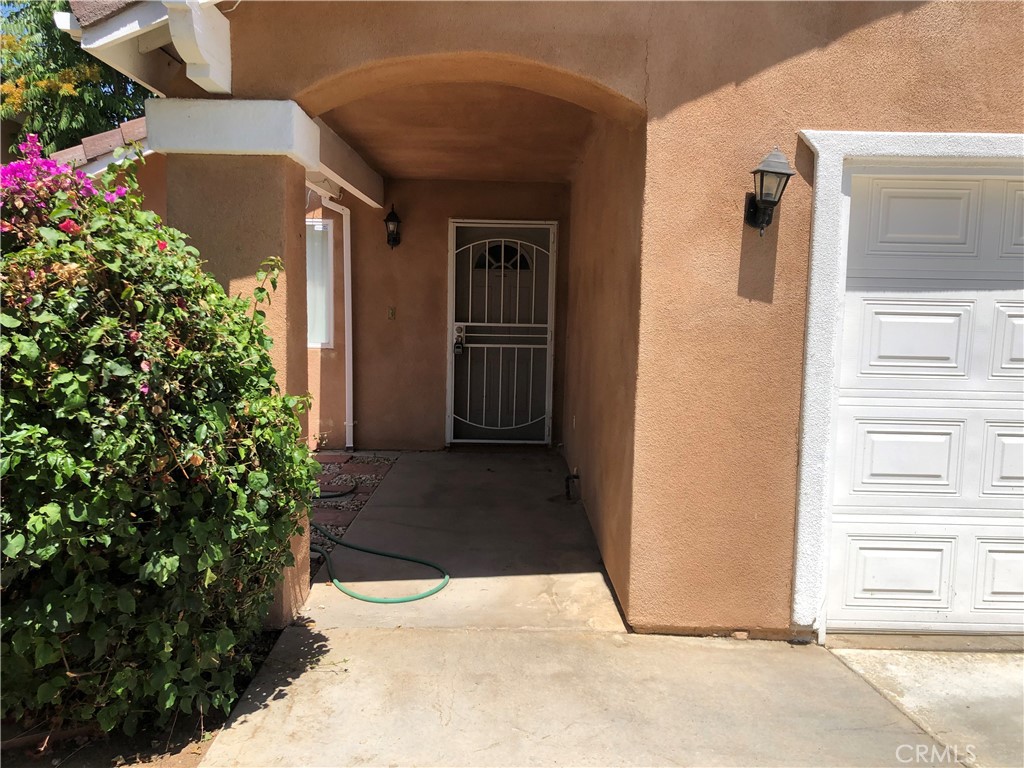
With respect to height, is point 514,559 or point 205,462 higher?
point 205,462

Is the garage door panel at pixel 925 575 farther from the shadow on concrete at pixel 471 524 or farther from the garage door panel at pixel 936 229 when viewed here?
the shadow on concrete at pixel 471 524

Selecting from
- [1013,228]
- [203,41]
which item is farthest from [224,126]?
[1013,228]

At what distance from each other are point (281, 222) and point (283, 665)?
7.07ft

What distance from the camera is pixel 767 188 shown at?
9.99ft

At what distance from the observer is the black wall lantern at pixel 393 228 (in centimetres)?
710

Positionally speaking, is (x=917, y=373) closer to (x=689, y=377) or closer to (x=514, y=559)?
(x=689, y=377)

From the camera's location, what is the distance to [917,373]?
337cm

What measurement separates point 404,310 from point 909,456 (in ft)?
17.4

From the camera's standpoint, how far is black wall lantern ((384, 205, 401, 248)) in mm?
7098

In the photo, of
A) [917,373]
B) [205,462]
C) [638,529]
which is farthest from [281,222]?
[917,373]

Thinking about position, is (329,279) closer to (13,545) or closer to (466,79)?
(466,79)

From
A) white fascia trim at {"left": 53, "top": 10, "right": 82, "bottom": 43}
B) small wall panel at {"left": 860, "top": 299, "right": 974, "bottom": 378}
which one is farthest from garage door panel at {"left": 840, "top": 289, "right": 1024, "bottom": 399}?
white fascia trim at {"left": 53, "top": 10, "right": 82, "bottom": 43}

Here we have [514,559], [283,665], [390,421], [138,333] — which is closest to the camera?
[138,333]

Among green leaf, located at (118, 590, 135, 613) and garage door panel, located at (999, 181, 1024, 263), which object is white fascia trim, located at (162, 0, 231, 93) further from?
garage door panel, located at (999, 181, 1024, 263)
